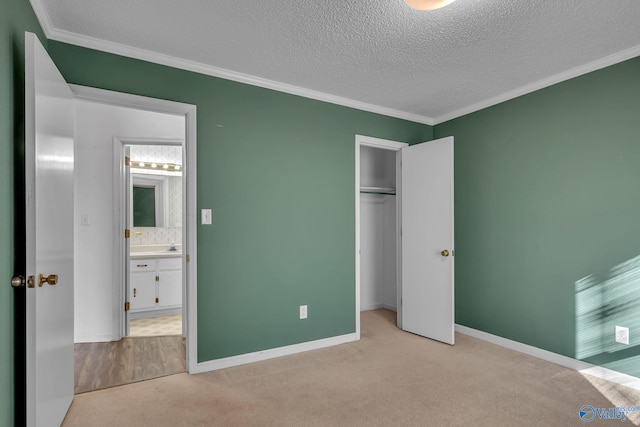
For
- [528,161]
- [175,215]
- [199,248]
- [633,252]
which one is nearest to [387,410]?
[199,248]

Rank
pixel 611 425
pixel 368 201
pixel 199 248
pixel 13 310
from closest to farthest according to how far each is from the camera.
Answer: pixel 13 310 → pixel 611 425 → pixel 199 248 → pixel 368 201

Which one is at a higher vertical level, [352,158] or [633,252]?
[352,158]

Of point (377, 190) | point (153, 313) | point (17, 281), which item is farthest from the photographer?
point (377, 190)

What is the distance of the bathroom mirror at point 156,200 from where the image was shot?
479 centimetres

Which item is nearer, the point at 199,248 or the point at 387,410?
the point at 387,410

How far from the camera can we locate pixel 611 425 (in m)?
2.03

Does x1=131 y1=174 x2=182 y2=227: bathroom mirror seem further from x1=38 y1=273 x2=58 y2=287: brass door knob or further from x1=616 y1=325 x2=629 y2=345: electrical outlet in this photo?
x1=616 y1=325 x2=629 y2=345: electrical outlet

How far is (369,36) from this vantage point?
2301mm

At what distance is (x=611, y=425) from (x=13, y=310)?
11.0ft

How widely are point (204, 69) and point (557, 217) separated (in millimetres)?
3266

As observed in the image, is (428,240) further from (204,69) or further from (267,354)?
(204,69)

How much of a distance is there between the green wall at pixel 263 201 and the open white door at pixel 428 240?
0.70m

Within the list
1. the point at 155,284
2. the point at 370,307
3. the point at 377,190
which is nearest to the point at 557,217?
the point at 377,190

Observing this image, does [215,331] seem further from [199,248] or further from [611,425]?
[611,425]
